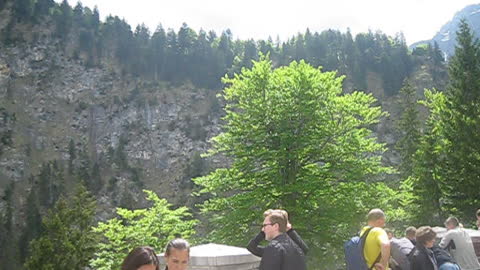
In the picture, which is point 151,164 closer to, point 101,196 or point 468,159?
point 101,196

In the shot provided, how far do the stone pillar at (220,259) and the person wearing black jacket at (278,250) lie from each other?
0.93m

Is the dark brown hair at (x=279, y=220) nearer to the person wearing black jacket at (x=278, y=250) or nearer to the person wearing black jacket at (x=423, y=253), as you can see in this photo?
the person wearing black jacket at (x=278, y=250)

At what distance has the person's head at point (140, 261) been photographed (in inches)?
120

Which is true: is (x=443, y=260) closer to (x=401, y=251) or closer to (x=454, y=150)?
(x=401, y=251)

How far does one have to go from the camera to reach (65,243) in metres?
31.8

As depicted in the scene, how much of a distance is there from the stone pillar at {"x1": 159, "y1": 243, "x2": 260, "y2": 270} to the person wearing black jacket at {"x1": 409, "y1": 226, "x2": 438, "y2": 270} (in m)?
2.21

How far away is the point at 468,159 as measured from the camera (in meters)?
26.2

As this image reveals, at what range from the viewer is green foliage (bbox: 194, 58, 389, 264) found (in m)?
15.0

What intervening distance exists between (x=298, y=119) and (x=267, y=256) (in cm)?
1202

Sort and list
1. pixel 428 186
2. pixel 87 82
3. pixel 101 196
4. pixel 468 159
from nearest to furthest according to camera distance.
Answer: pixel 468 159 < pixel 428 186 < pixel 101 196 < pixel 87 82

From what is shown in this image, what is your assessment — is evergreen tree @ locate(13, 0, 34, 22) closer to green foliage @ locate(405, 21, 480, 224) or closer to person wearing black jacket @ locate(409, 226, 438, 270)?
green foliage @ locate(405, 21, 480, 224)

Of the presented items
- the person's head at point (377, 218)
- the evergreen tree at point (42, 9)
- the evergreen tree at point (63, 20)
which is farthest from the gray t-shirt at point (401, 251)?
the evergreen tree at point (42, 9)

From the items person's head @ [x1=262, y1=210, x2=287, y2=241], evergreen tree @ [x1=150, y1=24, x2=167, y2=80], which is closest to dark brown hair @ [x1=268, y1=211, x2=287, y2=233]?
person's head @ [x1=262, y1=210, x2=287, y2=241]

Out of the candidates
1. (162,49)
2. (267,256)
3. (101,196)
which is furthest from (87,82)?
(267,256)
